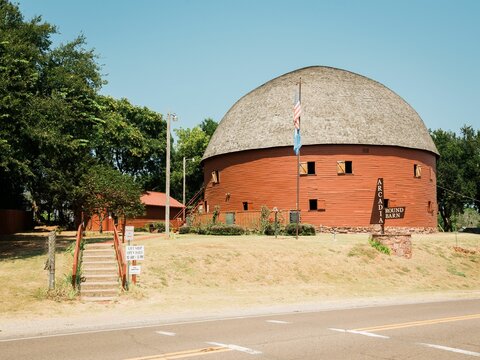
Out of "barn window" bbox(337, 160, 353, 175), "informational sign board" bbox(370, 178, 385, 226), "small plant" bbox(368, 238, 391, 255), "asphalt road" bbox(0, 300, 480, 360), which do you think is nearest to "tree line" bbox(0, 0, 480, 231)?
"asphalt road" bbox(0, 300, 480, 360)

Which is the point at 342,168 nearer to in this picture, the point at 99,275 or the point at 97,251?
the point at 97,251

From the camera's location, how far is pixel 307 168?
136 ft

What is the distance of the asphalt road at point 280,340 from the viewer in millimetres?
8844

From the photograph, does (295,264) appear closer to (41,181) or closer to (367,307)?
(367,307)

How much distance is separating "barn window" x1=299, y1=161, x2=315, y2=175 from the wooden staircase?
71.5 feet

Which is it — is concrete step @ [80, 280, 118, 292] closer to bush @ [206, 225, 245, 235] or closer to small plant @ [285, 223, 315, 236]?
bush @ [206, 225, 245, 235]

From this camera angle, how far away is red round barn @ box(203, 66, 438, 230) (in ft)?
135

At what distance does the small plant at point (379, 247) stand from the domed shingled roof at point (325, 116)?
40.9 feet

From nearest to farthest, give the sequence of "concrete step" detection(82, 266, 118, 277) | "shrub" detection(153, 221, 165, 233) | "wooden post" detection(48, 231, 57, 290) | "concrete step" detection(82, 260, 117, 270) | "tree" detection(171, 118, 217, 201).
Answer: "wooden post" detection(48, 231, 57, 290) → "concrete step" detection(82, 266, 118, 277) → "concrete step" detection(82, 260, 117, 270) → "shrub" detection(153, 221, 165, 233) → "tree" detection(171, 118, 217, 201)

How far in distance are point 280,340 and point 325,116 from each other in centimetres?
3389


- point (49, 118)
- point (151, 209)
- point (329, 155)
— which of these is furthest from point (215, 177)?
point (49, 118)

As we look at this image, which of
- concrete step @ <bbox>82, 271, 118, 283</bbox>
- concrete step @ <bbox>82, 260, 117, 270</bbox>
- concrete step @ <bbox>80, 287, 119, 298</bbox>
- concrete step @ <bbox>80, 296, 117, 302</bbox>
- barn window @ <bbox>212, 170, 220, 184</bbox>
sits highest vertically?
barn window @ <bbox>212, 170, 220, 184</bbox>

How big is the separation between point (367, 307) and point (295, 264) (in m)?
8.89

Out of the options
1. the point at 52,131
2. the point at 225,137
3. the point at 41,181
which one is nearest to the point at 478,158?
the point at 225,137
